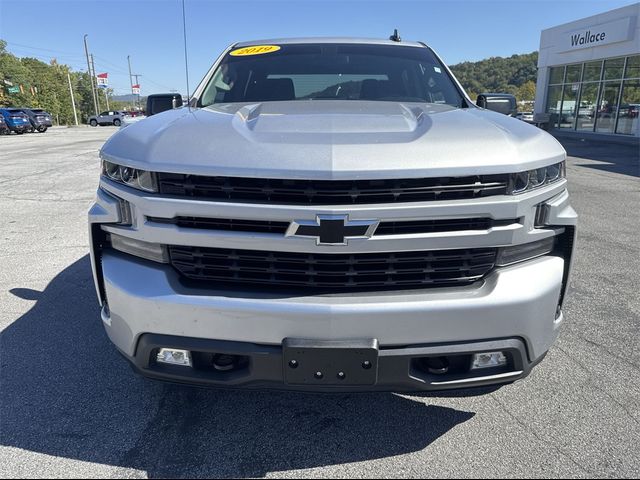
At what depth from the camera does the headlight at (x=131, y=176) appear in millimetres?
1827

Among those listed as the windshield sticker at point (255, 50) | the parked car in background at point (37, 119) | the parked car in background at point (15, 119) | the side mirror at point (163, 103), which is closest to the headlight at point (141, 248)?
the side mirror at point (163, 103)

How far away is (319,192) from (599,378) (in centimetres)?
207

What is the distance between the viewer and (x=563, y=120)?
25922 millimetres

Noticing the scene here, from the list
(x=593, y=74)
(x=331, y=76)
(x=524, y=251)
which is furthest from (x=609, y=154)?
(x=524, y=251)

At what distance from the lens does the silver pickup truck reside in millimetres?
1714

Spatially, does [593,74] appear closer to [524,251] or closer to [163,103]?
[163,103]

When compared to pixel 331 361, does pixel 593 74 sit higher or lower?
higher

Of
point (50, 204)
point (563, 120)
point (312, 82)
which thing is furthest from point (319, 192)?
point (563, 120)

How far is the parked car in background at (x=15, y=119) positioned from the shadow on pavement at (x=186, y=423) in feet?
116

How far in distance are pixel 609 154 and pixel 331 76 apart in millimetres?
15759

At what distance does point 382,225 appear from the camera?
1.74 m

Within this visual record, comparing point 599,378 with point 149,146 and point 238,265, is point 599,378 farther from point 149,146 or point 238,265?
point 149,146

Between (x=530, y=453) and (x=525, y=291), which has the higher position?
(x=525, y=291)

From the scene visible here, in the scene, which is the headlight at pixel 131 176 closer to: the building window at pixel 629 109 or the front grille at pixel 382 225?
the front grille at pixel 382 225
